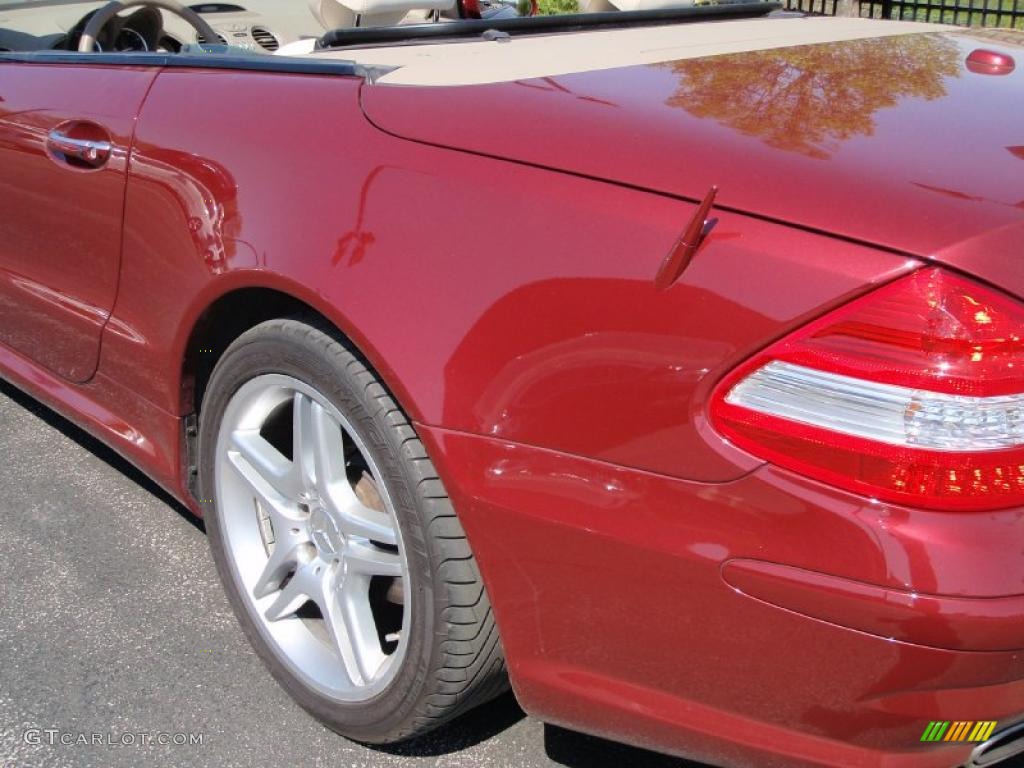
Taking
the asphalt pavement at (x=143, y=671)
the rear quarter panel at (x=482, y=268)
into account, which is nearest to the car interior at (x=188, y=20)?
the rear quarter panel at (x=482, y=268)

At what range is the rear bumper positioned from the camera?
1427 millimetres

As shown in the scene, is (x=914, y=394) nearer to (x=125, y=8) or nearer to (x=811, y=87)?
(x=811, y=87)

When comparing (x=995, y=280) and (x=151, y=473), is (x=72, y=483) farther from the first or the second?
(x=995, y=280)

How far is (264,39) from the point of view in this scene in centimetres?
391

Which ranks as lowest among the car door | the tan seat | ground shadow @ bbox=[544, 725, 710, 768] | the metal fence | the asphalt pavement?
the asphalt pavement

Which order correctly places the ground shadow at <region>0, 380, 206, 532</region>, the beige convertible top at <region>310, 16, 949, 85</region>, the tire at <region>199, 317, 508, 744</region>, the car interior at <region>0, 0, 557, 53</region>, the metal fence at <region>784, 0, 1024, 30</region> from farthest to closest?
the metal fence at <region>784, 0, 1024, 30</region>
the ground shadow at <region>0, 380, 206, 532</region>
the car interior at <region>0, 0, 557, 53</region>
the beige convertible top at <region>310, 16, 949, 85</region>
the tire at <region>199, 317, 508, 744</region>

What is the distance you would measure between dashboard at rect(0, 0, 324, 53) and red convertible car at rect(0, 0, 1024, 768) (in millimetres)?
1001

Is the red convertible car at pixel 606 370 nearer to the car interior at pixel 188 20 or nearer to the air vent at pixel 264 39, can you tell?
the car interior at pixel 188 20

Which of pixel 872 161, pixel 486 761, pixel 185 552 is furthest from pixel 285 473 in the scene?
pixel 872 161

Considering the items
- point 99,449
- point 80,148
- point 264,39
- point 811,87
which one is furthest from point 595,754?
point 264,39

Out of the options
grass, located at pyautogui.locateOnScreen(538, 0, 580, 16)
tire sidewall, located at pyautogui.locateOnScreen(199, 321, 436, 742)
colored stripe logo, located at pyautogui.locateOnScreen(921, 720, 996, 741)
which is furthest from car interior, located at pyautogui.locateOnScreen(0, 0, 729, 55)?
grass, located at pyautogui.locateOnScreen(538, 0, 580, 16)

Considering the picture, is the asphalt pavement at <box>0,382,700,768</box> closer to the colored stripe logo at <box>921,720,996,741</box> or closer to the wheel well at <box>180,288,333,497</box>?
the wheel well at <box>180,288,333,497</box>

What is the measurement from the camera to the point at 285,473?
2.21 m

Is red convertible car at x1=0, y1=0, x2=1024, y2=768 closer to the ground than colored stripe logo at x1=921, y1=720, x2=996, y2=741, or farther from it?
farther from it
